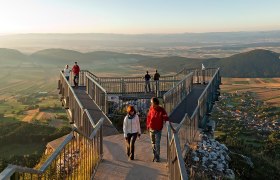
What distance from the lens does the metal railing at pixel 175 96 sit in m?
14.8

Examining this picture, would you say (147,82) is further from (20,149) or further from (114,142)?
(20,149)

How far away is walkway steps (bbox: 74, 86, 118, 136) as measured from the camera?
43.3 feet

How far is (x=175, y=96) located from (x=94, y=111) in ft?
12.3

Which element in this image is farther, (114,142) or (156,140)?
(114,142)

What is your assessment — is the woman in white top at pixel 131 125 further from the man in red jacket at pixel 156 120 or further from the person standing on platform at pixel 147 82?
the person standing on platform at pixel 147 82

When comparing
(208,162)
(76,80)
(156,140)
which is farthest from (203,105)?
(76,80)

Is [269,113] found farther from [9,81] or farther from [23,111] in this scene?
[9,81]

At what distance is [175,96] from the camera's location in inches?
658

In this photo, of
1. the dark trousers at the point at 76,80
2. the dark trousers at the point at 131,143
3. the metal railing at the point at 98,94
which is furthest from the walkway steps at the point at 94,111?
the dark trousers at the point at 131,143

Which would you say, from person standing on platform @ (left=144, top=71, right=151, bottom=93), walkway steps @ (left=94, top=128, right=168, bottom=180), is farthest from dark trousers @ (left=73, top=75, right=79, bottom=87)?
walkway steps @ (left=94, top=128, right=168, bottom=180)

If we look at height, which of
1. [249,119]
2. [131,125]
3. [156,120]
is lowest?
[249,119]

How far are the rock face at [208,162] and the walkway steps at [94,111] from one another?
3.26 meters

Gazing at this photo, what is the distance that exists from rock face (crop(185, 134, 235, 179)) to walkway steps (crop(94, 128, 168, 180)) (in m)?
0.83

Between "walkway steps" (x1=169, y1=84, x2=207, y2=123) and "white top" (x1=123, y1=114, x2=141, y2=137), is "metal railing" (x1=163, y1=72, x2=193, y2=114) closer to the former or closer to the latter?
"walkway steps" (x1=169, y1=84, x2=207, y2=123)
